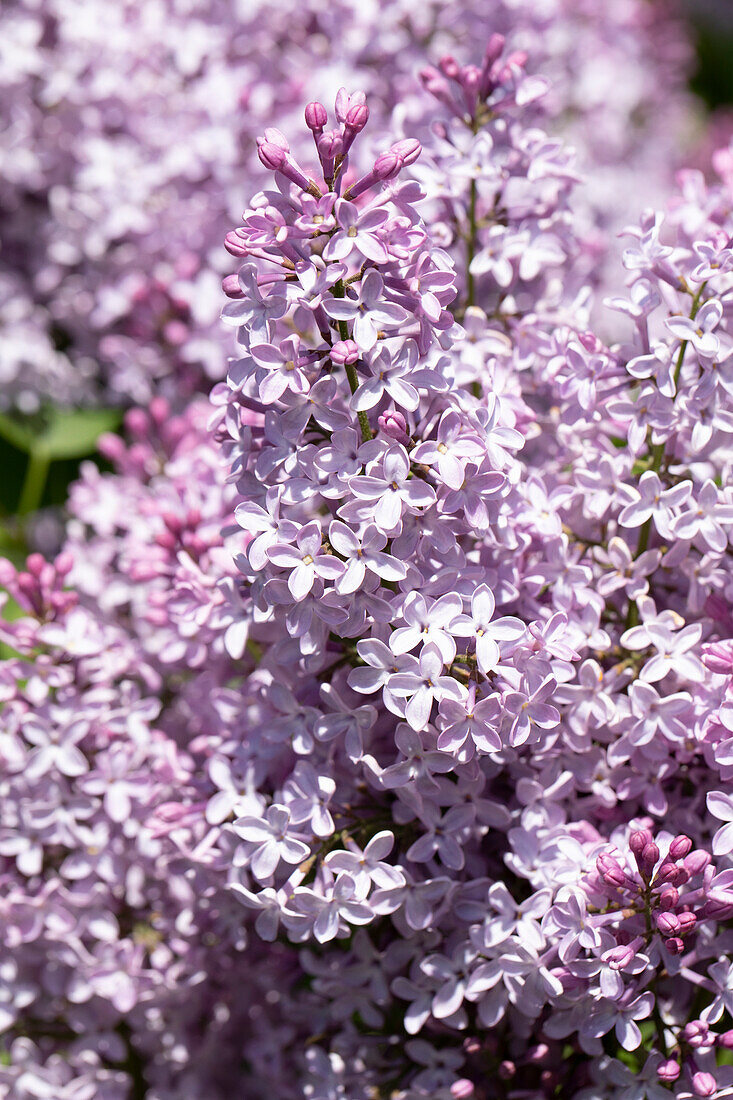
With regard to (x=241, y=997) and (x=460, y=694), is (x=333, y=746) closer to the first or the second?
(x=460, y=694)

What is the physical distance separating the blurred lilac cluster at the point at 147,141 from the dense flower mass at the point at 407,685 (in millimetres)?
461

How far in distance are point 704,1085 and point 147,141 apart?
4.60 feet

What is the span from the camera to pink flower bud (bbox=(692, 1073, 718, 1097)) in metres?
0.88

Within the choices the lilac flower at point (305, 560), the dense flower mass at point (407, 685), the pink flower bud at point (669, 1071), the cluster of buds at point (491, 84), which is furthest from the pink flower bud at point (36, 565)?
the pink flower bud at point (669, 1071)

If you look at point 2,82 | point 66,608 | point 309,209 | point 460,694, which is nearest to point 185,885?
point 66,608

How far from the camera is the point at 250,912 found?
112cm

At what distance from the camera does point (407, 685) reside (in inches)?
33.6

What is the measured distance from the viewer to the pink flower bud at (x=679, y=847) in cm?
87

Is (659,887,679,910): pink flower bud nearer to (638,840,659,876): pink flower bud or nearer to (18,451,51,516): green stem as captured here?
(638,840,659,876): pink flower bud

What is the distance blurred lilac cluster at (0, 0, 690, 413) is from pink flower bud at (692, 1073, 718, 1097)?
1.03m

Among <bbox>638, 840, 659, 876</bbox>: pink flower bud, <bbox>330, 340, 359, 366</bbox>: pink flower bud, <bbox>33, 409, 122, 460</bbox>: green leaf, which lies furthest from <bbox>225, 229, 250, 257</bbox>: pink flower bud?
<bbox>33, 409, 122, 460</bbox>: green leaf

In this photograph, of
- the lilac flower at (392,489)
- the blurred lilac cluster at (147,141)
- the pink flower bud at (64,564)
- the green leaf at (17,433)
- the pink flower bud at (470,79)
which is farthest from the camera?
the green leaf at (17,433)

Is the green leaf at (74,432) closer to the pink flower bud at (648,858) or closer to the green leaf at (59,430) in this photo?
the green leaf at (59,430)

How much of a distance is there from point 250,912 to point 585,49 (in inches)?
68.8
